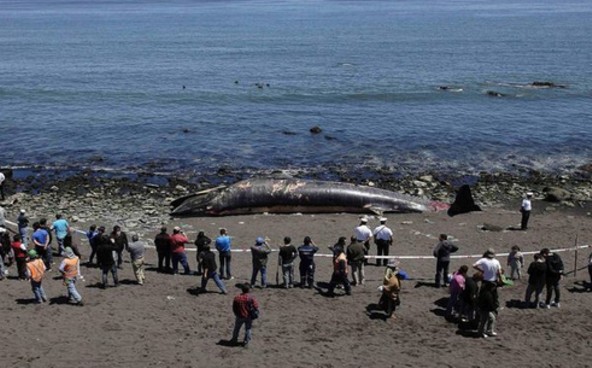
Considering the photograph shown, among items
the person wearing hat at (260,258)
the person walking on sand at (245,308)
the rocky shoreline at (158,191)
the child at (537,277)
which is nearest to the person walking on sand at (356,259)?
the person wearing hat at (260,258)

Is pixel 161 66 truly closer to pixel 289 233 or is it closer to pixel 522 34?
pixel 289 233

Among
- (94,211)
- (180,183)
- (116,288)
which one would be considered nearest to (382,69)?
(180,183)

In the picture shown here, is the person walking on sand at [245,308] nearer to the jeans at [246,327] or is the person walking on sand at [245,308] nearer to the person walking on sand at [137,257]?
the jeans at [246,327]

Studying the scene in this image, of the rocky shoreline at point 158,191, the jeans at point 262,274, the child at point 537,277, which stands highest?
the child at point 537,277

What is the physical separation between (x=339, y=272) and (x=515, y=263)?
640 centimetres

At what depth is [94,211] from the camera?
35250mm

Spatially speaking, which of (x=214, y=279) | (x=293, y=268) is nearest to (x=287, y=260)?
(x=293, y=268)

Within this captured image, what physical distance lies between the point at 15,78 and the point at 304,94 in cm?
3390

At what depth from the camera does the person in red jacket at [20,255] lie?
2344 centimetres

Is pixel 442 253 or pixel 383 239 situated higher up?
pixel 442 253

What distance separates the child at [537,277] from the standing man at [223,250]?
9906 millimetres

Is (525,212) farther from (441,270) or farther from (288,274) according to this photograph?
(288,274)

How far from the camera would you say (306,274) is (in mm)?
23703

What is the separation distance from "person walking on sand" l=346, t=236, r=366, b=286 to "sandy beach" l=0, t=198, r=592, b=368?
1.46 feet
